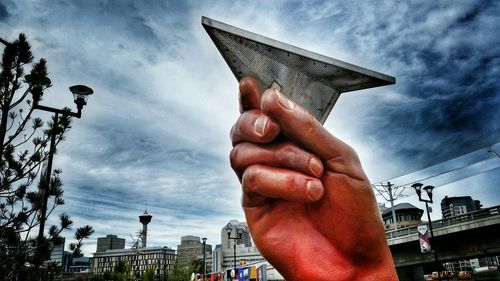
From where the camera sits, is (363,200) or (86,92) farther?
(86,92)

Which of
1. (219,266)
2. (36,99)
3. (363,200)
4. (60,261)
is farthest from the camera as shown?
(219,266)

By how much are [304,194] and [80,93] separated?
7.40 meters

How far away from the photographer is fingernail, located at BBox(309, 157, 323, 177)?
2.55 meters

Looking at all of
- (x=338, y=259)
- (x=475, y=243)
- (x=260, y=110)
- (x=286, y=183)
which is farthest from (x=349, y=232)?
(x=475, y=243)

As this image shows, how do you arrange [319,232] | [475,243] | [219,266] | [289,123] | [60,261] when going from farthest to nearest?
1. [219,266]
2. [475,243]
3. [60,261]
4. [319,232]
5. [289,123]

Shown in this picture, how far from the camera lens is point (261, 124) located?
2.51 meters

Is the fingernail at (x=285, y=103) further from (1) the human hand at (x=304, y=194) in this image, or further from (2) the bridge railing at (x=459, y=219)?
(2) the bridge railing at (x=459, y=219)

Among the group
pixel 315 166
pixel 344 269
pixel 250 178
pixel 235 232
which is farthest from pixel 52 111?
pixel 235 232

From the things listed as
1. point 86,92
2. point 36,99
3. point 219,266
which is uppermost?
point 86,92

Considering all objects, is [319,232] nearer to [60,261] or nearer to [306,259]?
[306,259]

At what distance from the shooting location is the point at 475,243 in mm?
24016

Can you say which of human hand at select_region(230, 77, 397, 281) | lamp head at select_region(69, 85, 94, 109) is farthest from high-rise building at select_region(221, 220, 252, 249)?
human hand at select_region(230, 77, 397, 281)

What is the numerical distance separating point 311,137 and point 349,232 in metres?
0.81

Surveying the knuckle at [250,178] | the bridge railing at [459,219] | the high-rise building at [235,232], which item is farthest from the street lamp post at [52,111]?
the high-rise building at [235,232]
